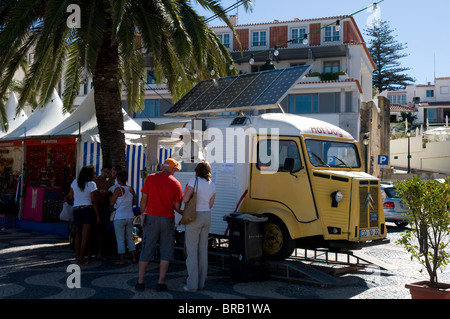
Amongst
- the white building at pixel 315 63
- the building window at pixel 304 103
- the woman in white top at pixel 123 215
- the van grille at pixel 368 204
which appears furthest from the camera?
the building window at pixel 304 103

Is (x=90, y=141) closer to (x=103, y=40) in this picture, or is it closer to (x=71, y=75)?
(x=71, y=75)

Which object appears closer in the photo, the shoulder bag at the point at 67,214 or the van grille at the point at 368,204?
the van grille at the point at 368,204

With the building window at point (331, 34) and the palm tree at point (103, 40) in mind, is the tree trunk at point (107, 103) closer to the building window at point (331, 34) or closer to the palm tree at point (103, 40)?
the palm tree at point (103, 40)

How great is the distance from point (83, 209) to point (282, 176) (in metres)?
3.66

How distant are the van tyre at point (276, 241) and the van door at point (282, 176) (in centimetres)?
30

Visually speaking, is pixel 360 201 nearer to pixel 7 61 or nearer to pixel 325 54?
pixel 7 61

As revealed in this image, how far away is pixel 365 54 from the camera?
138ft

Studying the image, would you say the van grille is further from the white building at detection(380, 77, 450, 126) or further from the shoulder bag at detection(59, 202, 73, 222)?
the white building at detection(380, 77, 450, 126)

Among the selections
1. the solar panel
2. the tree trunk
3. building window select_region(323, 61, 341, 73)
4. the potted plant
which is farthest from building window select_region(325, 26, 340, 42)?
the potted plant

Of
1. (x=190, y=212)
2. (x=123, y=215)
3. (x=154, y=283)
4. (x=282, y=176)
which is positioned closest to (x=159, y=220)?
(x=190, y=212)

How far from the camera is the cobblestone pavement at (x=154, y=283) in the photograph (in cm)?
701

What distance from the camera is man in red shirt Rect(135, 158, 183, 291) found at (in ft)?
23.4

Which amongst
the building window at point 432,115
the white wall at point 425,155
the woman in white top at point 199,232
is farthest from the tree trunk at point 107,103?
the building window at point 432,115

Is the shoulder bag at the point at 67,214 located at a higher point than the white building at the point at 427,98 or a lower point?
lower
